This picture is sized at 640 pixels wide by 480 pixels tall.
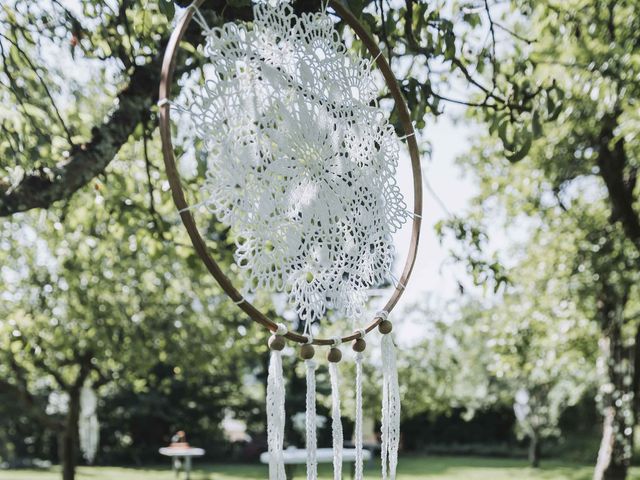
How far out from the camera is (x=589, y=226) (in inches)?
263

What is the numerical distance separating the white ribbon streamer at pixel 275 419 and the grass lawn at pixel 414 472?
11210 millimetres

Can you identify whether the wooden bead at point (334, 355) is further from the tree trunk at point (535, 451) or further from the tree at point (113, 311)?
the tree trunk at point (535, 451)

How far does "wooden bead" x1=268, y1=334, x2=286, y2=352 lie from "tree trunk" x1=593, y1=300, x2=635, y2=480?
575 cm

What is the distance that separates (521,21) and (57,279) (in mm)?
5240

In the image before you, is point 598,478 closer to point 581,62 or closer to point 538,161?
point 538,161

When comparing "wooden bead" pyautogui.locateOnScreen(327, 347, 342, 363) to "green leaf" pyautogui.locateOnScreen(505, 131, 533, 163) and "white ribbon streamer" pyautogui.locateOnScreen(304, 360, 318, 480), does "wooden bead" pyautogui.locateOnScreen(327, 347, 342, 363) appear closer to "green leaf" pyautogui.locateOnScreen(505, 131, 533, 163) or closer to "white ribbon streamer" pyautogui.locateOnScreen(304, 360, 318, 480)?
"white ribbon streamer" pyautogui.locateOnScreen(304, 360, 318, 480)

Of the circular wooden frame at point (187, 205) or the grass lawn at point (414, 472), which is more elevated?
the circular wooden frame at point (187, 205)

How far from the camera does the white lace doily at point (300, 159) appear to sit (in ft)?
4.52

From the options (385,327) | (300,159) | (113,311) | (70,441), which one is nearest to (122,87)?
(300,159)

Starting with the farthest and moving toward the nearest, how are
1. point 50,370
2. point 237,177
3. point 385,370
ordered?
1. point 50,370
2. point 385,370
3. point 237,177

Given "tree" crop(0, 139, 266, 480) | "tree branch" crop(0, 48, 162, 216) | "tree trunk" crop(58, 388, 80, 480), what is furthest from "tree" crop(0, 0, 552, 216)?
"tree trunk" crop(58, 388, 80, 480)

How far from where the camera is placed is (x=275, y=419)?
1.33 metres

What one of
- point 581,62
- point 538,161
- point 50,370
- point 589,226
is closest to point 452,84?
point 581,62

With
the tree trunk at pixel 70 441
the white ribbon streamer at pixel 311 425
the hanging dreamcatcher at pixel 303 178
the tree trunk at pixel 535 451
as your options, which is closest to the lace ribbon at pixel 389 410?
the hanging dreamcatcher at pixel 303 178
